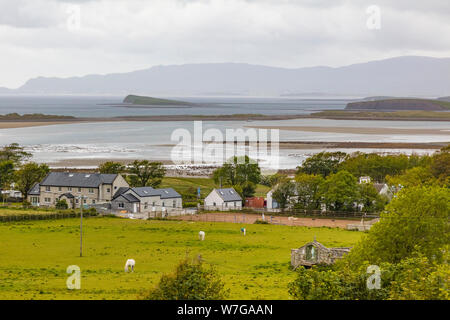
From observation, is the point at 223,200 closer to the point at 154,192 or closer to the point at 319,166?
the point at 154,192

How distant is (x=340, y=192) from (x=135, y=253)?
102 ft

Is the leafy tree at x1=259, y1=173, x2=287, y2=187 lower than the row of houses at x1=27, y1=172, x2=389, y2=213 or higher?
higher

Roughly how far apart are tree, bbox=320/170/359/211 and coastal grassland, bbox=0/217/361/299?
11472mm

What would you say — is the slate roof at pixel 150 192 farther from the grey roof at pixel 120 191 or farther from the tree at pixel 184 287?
the tree at pixel 184 287

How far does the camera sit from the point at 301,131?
166625 millimetres

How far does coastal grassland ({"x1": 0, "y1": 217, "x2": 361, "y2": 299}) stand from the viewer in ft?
95.9

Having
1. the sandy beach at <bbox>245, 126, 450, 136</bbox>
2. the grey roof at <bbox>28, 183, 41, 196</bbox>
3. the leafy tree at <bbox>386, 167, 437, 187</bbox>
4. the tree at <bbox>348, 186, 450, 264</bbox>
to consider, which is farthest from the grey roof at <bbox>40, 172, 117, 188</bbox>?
the sandy beach at <bbox>245, 126, 450, 136</bbox>

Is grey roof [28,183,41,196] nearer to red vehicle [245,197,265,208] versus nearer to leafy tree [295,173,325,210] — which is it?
red vehicle [245,197,265,208]

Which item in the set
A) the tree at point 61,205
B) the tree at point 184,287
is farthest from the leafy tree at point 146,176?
the tree at point 184,287

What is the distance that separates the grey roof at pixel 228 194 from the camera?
72.7 m

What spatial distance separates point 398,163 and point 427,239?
58188mm

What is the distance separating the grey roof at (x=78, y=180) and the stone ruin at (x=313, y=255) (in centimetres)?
3778
